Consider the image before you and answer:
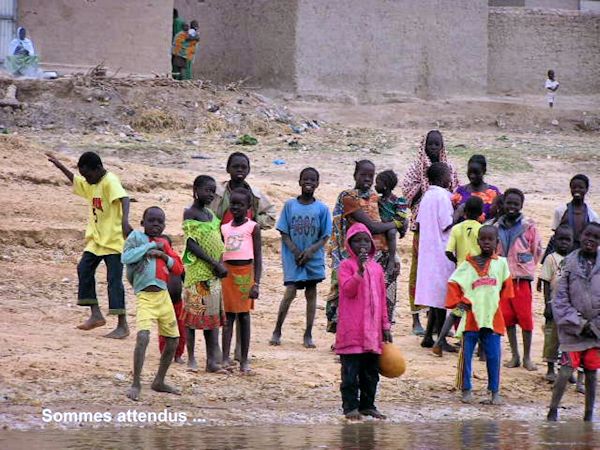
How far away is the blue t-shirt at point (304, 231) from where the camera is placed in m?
9.54

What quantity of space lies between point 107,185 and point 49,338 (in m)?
1.10

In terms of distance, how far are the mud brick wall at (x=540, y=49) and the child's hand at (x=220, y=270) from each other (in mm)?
19338

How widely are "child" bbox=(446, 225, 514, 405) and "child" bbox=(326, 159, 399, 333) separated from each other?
0.60 metres

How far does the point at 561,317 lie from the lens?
27.7 ft

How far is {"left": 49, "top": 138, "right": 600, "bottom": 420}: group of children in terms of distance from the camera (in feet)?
26.5

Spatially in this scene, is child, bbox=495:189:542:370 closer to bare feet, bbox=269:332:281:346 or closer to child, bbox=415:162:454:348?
child, bbox=415:162:454:348

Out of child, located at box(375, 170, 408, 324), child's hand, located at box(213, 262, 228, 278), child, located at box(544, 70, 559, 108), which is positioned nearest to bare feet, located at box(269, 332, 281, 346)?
child, located at box(375, 170, 408, 324)

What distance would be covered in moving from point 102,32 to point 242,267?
12.5 m

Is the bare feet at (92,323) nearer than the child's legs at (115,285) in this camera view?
No

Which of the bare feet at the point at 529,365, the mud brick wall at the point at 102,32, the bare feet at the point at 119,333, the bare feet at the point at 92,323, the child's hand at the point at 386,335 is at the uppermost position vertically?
the mud brick wall at the point at 102,32

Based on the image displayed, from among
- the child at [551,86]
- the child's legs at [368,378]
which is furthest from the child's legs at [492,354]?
the child at [551,86]

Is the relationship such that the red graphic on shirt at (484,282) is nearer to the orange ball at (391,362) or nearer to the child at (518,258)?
the child at (518,258)

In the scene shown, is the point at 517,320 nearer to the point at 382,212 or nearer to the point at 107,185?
the point at 382,212

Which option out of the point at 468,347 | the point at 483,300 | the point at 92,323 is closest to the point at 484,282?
the point at 483,300
